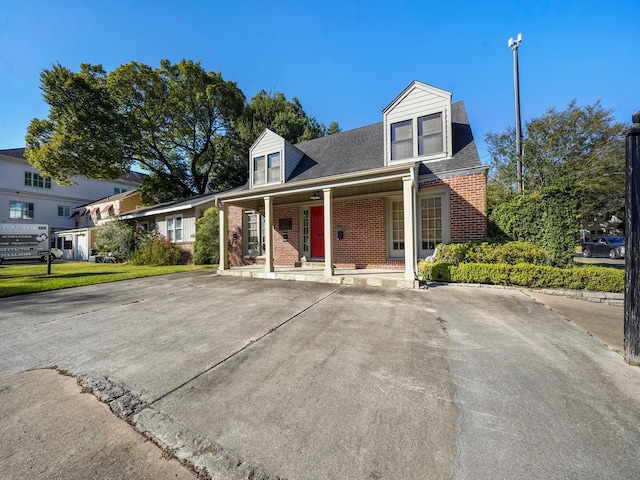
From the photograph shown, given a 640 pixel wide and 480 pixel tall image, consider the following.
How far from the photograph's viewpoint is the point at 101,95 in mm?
18781

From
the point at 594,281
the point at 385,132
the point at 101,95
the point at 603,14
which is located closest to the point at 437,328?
the point at 594,281

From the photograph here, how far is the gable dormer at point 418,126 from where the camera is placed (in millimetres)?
8820

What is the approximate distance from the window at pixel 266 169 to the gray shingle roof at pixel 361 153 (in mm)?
832

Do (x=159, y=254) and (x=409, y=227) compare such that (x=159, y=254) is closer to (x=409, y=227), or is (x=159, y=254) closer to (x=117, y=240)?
(x=117, y=240)

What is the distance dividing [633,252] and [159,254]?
54.4 feet

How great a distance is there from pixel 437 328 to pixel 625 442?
2173mm

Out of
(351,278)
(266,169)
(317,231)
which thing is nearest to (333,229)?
(317,231)

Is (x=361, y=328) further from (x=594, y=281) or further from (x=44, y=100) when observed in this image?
(x=44, y=100)

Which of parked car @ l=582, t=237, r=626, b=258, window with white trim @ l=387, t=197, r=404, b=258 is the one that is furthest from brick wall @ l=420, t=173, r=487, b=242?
parked car @ l=582, t=237, r=626, b=258

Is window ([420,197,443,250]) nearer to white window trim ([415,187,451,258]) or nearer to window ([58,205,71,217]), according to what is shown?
white window trim ([415,187,451,258])

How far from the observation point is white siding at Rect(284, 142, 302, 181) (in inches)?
459

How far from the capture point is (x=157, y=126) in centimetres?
2205

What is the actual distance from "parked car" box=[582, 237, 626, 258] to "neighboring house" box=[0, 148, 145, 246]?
41082 mm

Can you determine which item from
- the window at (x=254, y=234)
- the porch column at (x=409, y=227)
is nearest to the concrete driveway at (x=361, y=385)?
the porch column at (x=409, y=227)
